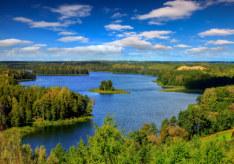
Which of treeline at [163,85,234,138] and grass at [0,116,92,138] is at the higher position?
treeline at [163,85,234,138]

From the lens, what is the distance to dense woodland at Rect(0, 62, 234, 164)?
14.4 meters

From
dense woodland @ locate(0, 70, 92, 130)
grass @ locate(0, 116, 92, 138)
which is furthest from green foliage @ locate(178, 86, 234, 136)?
dense woodland @ locate(0, 70, 92, 130)

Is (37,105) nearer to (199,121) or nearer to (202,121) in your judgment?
(199,121)

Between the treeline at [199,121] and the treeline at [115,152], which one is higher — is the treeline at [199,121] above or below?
below

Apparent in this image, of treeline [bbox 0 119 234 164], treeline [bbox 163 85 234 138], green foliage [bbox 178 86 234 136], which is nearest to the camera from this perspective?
treeline [bbox 0 119 234 164]

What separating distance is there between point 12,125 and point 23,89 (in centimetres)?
1400

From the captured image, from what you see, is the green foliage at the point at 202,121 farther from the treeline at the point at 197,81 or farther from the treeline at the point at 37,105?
the treeline at the point at 197,81

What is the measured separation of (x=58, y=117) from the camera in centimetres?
6325

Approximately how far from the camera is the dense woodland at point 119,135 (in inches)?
567

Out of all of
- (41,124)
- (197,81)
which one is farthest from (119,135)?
(197,81)

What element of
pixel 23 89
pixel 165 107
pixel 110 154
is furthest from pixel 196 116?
pixel 23 89

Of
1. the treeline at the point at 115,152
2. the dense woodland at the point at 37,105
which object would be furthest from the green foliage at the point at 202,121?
the dense woodland at the point at 37,105

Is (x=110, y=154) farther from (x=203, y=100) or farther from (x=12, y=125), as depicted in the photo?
A: (x=203, y=100)

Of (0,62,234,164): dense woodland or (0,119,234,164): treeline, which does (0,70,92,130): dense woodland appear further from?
(0,119,234,164): treeline
